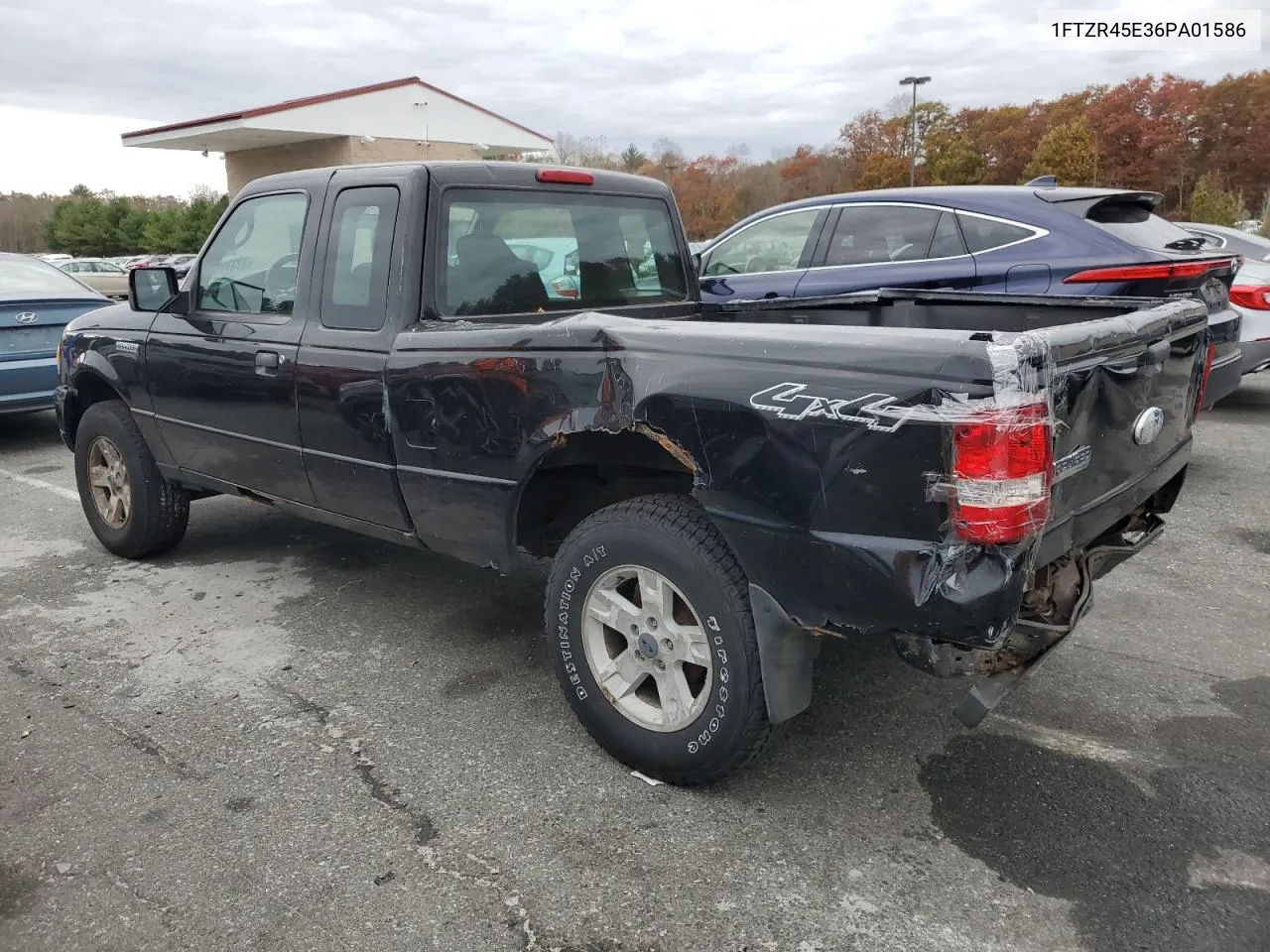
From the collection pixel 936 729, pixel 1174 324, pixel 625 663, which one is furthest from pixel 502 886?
pixel 1174 324

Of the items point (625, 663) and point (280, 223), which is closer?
point (625, 663)

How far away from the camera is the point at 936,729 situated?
319 cm

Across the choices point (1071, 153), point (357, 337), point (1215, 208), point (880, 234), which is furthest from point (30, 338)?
point (1071, 153)

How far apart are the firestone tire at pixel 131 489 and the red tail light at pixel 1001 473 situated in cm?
411

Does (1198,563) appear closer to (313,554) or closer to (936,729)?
(936,729)

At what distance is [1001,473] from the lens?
212cm

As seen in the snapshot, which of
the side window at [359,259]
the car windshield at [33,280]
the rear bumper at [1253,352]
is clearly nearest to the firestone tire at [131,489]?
the side window at [359,259]

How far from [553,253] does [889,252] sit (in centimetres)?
319

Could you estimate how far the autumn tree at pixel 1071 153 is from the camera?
122 ft

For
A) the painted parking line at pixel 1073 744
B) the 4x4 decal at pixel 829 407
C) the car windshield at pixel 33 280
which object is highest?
the car windshield at pixel 33 280

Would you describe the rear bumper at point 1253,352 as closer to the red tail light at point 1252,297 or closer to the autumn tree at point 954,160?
the red tail light at point 1252,297

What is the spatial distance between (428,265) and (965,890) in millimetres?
2572

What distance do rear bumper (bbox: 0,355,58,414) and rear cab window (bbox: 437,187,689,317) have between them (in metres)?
5.71

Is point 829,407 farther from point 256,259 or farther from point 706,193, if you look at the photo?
point 706,193
